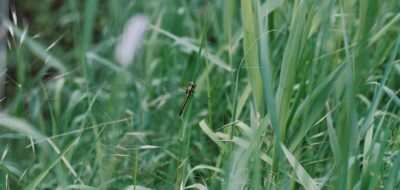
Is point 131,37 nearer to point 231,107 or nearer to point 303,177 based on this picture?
point 231,107

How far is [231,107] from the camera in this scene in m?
1.69

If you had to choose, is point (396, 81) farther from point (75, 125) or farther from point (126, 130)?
point (75, 125)

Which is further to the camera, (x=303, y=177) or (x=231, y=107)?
(x=231, y=107)

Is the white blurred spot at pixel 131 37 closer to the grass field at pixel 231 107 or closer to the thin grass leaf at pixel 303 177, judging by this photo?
the grass field at pixel 231 107

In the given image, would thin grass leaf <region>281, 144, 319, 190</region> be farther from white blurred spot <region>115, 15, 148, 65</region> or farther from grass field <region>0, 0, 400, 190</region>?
white blurred spot <region>115, 15, 148, 65</region>

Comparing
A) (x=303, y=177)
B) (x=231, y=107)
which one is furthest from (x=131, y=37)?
(x=303, y=177)

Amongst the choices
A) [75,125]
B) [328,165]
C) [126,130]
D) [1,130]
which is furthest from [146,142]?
[328,165]

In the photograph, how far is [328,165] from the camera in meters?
1.54

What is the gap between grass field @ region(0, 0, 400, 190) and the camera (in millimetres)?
1209

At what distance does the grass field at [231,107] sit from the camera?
3.97 feet

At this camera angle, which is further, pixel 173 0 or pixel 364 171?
pixel 173 0

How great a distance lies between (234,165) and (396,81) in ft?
2.45

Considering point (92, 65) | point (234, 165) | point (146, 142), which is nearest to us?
point (234, 165)

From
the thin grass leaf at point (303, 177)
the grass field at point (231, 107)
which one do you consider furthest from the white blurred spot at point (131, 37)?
the thin grass leaf at point (303, 177)
